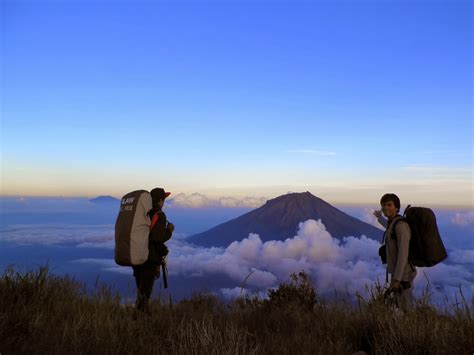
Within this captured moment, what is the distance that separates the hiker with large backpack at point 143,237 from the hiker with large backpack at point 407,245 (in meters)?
3.19

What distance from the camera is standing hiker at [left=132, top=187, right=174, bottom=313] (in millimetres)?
6852

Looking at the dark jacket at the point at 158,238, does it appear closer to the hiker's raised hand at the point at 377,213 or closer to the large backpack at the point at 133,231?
the large backpack at the point at 133,231

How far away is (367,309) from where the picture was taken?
613cm

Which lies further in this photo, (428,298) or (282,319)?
(282,319)

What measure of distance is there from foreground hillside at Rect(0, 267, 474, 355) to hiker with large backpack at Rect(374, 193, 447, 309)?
320 millimetres

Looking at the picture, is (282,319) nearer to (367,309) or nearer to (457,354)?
(367,309)

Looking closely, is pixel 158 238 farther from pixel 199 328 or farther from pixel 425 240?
pixel 425 240

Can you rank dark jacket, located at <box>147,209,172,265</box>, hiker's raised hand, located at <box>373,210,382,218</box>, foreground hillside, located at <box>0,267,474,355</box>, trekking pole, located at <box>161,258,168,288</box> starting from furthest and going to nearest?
1. trekking pole, located at <box>161,258,168,288</box>
2. dark jacket, located at <box>147,209,172,265</box>
3. hiker's raised hand, located at <box>373,210,382,218</box>
4. foreground hillside, located at <box>0,267,474,355</box>

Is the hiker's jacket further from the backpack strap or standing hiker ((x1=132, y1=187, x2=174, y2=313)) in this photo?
the backpack strap

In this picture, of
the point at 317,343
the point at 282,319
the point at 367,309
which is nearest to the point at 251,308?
the point at 282,319

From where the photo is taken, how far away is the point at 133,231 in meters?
6.69

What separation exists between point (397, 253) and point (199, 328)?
2717 mm

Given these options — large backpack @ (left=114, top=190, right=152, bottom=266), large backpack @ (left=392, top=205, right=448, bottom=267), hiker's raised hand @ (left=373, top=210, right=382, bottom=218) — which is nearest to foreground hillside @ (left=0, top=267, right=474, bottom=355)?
large backpack @ (left=392, top=205, right=448, bottom=267)

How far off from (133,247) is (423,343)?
401cm
